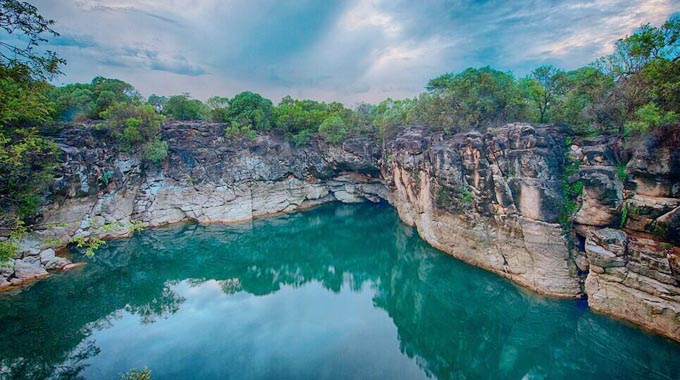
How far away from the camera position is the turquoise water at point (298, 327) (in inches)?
365

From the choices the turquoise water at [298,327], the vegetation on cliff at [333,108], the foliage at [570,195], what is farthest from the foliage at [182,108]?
the foliage at [570,195]

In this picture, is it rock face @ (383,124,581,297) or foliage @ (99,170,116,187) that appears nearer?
rock face @ (383,124,581,297)

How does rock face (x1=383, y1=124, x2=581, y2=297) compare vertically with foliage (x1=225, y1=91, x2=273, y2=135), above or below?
below

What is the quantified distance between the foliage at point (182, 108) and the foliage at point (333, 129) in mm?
12066

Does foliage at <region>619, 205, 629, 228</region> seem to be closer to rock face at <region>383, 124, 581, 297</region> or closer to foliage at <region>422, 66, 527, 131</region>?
rock face at <region>383, 124, 581, 297</region>

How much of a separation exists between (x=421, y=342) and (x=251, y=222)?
1752cm

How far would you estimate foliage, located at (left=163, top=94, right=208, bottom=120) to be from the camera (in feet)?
92.1

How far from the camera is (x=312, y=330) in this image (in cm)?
1141

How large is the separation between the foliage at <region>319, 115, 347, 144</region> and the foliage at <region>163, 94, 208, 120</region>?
12.1 metres

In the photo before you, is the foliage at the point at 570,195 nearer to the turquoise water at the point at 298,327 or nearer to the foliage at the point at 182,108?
the turquoise water at the point at 298,327

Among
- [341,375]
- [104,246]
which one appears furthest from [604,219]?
[104,246]

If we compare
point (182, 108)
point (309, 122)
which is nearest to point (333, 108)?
point (309, 122)

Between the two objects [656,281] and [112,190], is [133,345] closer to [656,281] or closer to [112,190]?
[112,190]

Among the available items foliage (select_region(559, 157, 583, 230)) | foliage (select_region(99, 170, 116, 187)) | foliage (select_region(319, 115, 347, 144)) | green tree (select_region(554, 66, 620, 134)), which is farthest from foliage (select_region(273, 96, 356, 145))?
foliage (select_region(559, 157, 583, 230))
